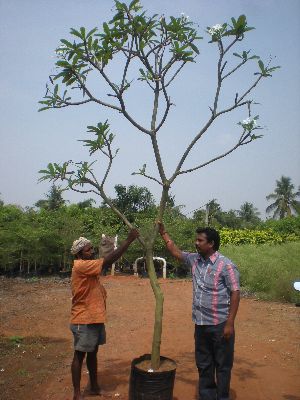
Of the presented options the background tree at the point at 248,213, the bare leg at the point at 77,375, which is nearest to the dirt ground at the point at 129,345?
the bare leg at the point at 77,375

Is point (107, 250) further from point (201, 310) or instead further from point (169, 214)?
point (201, 310)

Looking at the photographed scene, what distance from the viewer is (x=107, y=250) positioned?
1367 centimetres

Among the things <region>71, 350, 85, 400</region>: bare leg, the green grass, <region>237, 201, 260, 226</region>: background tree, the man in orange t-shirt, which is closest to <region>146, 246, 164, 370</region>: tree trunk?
the man in orange t-shirt

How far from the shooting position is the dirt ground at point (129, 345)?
430cm

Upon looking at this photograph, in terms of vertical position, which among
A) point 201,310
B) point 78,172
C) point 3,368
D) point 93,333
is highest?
point 78,172

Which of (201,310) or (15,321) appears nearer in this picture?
(201,310)

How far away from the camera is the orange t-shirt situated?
12.4 ft

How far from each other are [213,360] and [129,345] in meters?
2.45

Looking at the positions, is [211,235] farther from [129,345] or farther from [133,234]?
[129,345]

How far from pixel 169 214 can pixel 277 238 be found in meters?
8.66

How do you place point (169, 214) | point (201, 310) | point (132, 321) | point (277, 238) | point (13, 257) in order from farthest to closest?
1. point (277, 238)
2. point (169, 214)
3. point (13, 257)
4. point (132, 321)
5. point (201, 310)

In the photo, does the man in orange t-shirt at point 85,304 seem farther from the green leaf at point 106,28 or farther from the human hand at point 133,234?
the green leaf at point 106,28

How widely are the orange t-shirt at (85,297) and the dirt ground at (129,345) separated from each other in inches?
34.0

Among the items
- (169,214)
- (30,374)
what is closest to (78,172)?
(30,374)
